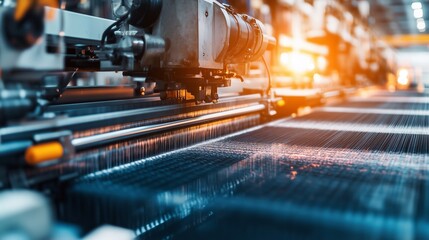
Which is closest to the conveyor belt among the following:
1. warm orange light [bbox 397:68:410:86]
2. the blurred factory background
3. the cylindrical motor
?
the blurred factory background

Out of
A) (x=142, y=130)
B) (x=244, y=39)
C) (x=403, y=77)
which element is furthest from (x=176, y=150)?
(x=403, y=77)

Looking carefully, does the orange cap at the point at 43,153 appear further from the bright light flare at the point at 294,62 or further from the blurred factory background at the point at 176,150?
the bright light flare at the point at 294,62

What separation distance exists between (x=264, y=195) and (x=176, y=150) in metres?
0.67

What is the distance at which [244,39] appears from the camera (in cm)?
181

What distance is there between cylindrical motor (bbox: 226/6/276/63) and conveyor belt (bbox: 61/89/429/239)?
0.47 metres

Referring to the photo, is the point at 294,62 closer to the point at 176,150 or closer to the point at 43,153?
the point at 176,150

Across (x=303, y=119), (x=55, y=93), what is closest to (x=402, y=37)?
(x=303, y=119)

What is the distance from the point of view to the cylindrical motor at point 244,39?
1.72 m

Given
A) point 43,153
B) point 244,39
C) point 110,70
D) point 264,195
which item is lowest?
point 264,195

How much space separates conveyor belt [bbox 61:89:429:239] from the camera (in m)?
0.95

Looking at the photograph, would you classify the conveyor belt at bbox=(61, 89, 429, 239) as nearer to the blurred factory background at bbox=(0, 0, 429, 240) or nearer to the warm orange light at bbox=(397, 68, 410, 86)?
the blurred factory background at bbox=(0, 0, 429, 240)

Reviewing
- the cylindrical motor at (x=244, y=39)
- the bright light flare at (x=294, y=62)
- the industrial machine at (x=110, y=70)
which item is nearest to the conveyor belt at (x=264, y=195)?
the industrial machine at (x=110, y=70)

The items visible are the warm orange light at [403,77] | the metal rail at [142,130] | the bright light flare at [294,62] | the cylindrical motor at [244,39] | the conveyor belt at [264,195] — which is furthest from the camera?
the warm orange light at [403,77]

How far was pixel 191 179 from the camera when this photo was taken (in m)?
1.26
